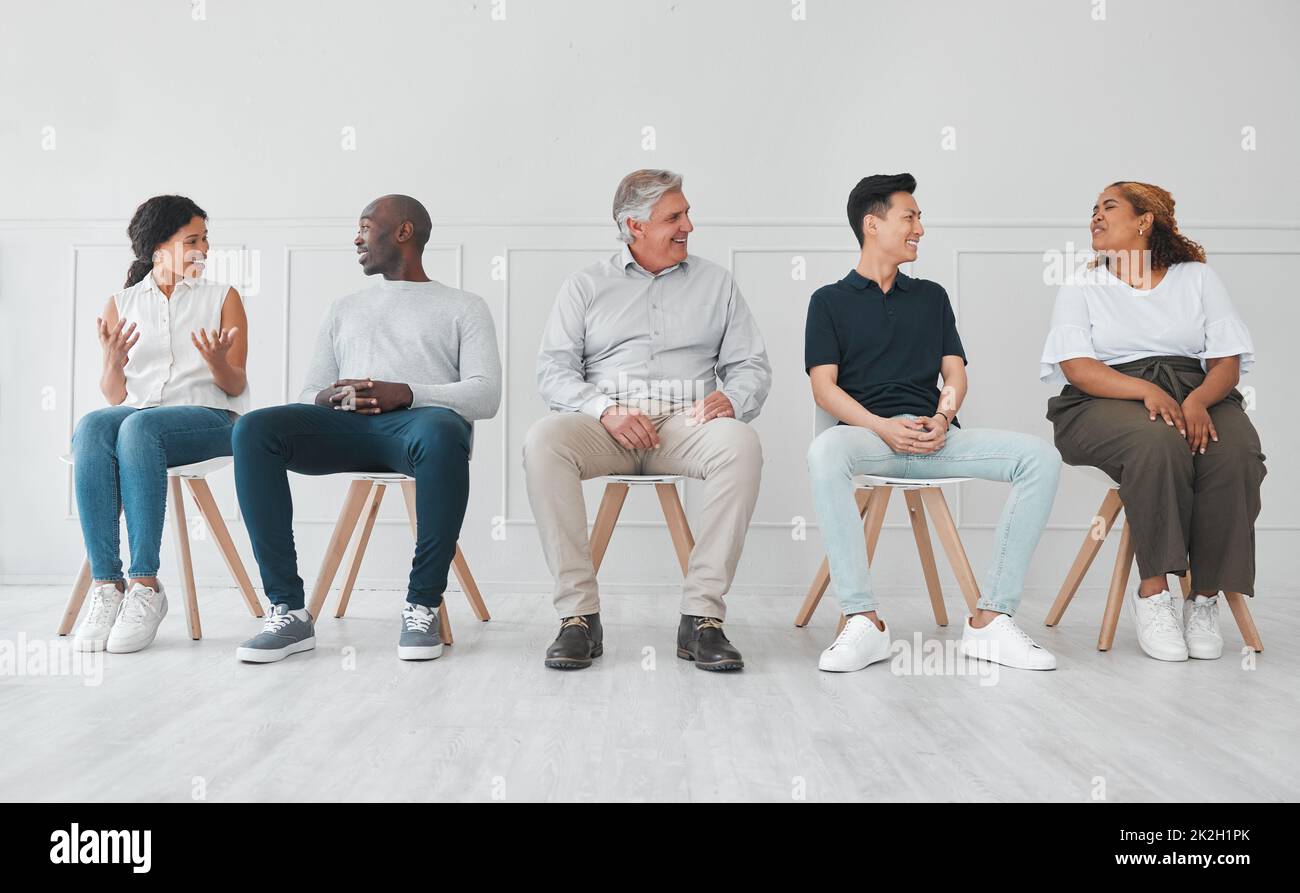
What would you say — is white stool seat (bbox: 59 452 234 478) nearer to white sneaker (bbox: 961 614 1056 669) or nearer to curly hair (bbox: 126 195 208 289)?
curly hair (bbox: 126 195 208 289)

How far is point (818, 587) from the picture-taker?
2680 mm

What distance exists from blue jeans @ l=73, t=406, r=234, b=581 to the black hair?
5.97 feet

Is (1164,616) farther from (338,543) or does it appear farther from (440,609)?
(338,543)

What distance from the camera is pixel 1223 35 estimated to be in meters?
3.46

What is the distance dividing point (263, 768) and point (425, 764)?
0.76 feet

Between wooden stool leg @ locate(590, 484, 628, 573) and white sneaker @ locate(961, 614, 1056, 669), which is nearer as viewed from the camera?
white sneaker @ locate(961, 614, 1056, 669)

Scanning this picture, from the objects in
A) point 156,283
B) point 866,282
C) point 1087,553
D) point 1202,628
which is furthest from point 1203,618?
point 156,283

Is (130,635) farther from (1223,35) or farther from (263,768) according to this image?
(1223,35)

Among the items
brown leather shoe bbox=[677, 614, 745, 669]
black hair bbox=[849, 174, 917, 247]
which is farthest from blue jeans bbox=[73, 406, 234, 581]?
black hair bbox=[849, 174, 917, 247]

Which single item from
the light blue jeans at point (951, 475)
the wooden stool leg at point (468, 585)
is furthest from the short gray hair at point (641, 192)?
the wooden stool leg at point (468, 585)

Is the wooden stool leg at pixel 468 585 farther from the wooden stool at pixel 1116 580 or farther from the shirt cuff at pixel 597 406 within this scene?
the wooden stool at pixel 1116 580

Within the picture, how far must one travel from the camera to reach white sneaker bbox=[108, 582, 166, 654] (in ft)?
7.40

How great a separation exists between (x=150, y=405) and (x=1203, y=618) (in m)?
2.72

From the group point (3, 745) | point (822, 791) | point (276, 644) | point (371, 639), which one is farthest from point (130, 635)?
point (822, 791)
